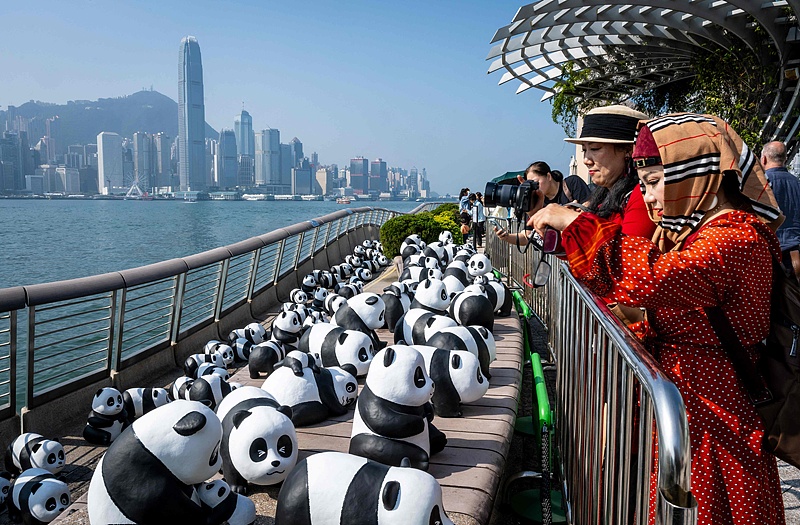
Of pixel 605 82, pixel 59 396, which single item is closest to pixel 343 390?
pixel 59 396

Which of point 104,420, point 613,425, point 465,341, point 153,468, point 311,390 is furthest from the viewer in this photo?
point 104,420

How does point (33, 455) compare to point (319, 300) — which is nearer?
point (33, 455)

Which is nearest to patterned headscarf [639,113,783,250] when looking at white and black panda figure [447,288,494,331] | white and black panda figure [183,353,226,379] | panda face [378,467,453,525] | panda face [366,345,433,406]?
panda face [378,467,453,525]

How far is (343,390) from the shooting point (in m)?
3.77

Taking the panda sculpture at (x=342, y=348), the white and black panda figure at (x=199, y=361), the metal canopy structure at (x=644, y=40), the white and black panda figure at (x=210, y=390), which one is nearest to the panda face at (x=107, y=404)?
the white and black panda figure at (x=210, y=390)

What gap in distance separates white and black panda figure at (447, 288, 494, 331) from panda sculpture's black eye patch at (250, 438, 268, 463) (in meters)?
2.63

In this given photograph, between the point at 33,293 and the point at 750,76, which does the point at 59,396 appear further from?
the point at 750,76

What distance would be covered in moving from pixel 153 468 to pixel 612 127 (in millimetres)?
2240

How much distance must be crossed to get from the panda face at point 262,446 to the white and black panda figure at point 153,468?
445mm

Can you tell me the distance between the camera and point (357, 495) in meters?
2.14

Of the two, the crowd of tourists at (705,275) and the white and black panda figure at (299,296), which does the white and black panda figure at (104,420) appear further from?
the white and black panda figure at (299,296)

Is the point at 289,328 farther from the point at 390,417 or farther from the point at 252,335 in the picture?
the point at 390,417

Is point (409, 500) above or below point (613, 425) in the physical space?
below

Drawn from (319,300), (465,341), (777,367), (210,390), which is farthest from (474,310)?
(319,300)
